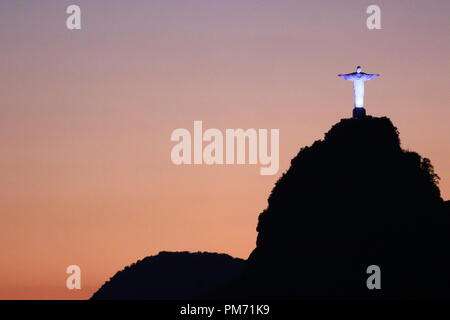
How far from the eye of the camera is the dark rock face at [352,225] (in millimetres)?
167250

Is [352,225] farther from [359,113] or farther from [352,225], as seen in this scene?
[359,113]

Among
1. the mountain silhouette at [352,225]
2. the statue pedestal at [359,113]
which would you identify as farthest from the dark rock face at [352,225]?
the statue pedestal at [359,113]

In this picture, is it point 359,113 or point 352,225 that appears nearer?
point 359,113

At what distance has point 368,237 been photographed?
171 meters

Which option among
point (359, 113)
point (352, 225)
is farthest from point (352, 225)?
point (359, 113)

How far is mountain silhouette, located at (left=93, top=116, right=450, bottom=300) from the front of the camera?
167 metres

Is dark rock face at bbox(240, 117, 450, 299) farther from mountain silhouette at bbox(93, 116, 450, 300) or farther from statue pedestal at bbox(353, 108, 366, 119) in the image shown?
statue pedestal at bbox(353, 108, 366, 119)

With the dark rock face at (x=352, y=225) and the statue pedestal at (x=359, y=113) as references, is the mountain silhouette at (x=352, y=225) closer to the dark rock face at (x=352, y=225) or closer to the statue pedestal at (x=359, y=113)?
the dark rock face at (x=352, y=225)

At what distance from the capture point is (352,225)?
173 meters

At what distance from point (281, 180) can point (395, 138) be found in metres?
17.6

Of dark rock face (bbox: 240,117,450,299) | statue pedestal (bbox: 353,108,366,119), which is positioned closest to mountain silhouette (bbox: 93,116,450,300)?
dark rock face (bbox: 240,117,450,299)

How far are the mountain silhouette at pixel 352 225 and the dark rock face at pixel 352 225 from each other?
135 millimetres
